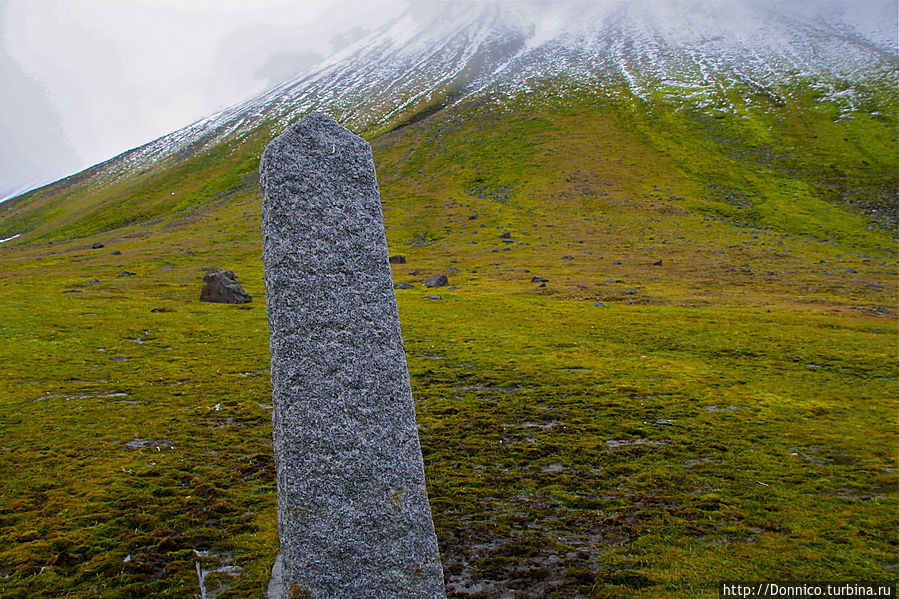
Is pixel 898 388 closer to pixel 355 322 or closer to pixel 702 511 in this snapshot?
pixel 702 511

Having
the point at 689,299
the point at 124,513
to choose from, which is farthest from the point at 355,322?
the point at 689,299

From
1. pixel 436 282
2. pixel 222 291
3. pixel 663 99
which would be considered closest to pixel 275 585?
pixel 222 291

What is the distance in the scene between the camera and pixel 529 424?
13.2 metres

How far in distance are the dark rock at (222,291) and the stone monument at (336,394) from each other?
30010 millimetres

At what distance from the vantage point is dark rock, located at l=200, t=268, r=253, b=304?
33.7 metres

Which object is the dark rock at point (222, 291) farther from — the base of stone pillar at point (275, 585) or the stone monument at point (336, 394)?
the stone monument at point (336, 394)

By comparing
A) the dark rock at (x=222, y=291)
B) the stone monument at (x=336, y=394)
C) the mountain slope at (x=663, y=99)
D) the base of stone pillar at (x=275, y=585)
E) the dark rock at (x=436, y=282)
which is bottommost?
the base of stone pillar at (x=275, y=585)

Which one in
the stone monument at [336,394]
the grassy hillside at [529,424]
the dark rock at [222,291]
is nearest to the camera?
the stone monument at [336,394]

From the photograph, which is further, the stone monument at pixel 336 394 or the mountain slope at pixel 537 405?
the mountain slope at pixel 537 405

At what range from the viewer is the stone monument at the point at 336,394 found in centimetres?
556

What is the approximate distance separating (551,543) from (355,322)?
16.2 feet

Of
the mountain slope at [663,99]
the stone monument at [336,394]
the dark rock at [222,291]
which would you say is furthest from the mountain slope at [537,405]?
the mountain slope at [663,99]

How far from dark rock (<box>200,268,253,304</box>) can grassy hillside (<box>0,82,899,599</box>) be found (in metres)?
1.61

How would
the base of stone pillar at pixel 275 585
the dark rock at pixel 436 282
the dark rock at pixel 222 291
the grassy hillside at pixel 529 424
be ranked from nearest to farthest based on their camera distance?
the base of stone pillar at pixel 275 585
the grassy hillside at pixel 529 424
the dark rock at pixel 222 291
the dark rock at pixel 436 282
